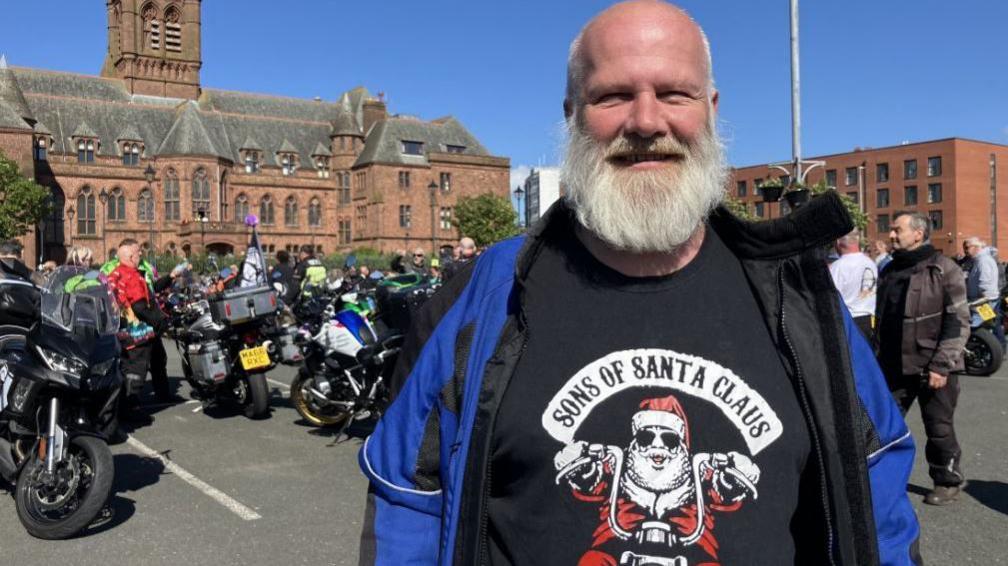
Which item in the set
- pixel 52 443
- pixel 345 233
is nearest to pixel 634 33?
pixel 52 443

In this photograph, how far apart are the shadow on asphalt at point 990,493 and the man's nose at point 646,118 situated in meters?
5.07

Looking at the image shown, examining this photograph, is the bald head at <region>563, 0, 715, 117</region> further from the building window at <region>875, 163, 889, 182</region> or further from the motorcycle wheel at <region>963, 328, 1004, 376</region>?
the building window at <region>875, 163, 889, 182</region>

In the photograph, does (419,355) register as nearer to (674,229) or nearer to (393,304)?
(674,229)

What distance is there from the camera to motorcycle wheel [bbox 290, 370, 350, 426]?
27.4 feet

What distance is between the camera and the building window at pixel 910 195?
236ft

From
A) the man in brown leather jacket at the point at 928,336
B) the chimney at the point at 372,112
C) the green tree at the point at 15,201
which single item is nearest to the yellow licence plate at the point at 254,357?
the man in brown leather jacket at the point at 928,336

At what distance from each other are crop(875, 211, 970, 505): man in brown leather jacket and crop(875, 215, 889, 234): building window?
244ft

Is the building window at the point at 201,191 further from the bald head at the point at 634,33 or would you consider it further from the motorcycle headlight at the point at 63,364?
the bald head at the point at 634,33

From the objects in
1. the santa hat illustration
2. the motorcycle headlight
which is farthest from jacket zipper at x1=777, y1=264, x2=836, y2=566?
the motorcycle headlight

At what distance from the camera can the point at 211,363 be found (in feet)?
29.2

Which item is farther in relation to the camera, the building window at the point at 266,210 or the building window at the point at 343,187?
the building window at the point at 343,187

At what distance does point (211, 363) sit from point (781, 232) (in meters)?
8.15

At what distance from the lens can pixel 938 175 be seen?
70.2 m

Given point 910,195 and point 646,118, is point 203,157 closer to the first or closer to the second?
point 910,195
